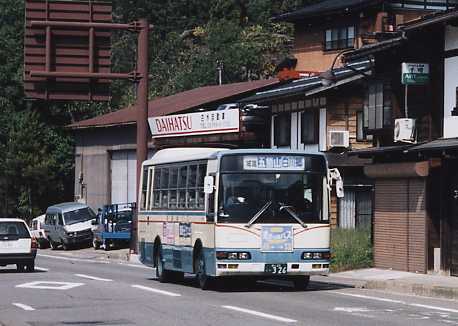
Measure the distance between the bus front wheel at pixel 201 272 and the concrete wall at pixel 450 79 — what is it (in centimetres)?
818

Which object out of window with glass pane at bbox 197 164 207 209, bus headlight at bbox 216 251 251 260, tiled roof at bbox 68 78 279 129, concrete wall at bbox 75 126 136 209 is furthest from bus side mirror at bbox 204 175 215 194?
concrete wall at bbox 75 126 136 209

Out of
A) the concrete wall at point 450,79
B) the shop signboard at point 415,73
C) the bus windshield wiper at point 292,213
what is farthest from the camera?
the shop signboard at point 415,73

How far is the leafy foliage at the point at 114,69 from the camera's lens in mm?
69375

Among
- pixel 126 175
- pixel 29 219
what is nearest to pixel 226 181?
pixel 126 175

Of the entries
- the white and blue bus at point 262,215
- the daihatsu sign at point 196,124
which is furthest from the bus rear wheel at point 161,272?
the daihatsu sign at point 196,124

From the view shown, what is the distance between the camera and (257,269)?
76.7 ft

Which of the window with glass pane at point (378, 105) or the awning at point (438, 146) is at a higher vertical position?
the window with glass pane at point (378, 105)

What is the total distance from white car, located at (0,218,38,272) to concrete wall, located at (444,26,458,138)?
12.6 m

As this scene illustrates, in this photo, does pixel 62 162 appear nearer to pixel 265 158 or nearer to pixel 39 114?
pixel 39 114

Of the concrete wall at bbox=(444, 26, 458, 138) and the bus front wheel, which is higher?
the concrete wall at bbox=(444, 26, 458, 138)

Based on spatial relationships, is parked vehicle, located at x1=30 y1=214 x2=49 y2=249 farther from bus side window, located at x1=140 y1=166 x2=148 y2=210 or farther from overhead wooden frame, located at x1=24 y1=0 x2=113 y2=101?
bus side window, located at x1=140 y1=166 x2=148 y2=210

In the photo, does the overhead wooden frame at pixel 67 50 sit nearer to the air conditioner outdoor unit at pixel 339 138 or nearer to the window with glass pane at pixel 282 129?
the window with glass pane at pixel 282 129

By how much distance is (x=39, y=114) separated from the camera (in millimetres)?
71000

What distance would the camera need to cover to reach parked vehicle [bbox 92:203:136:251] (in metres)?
48.7
